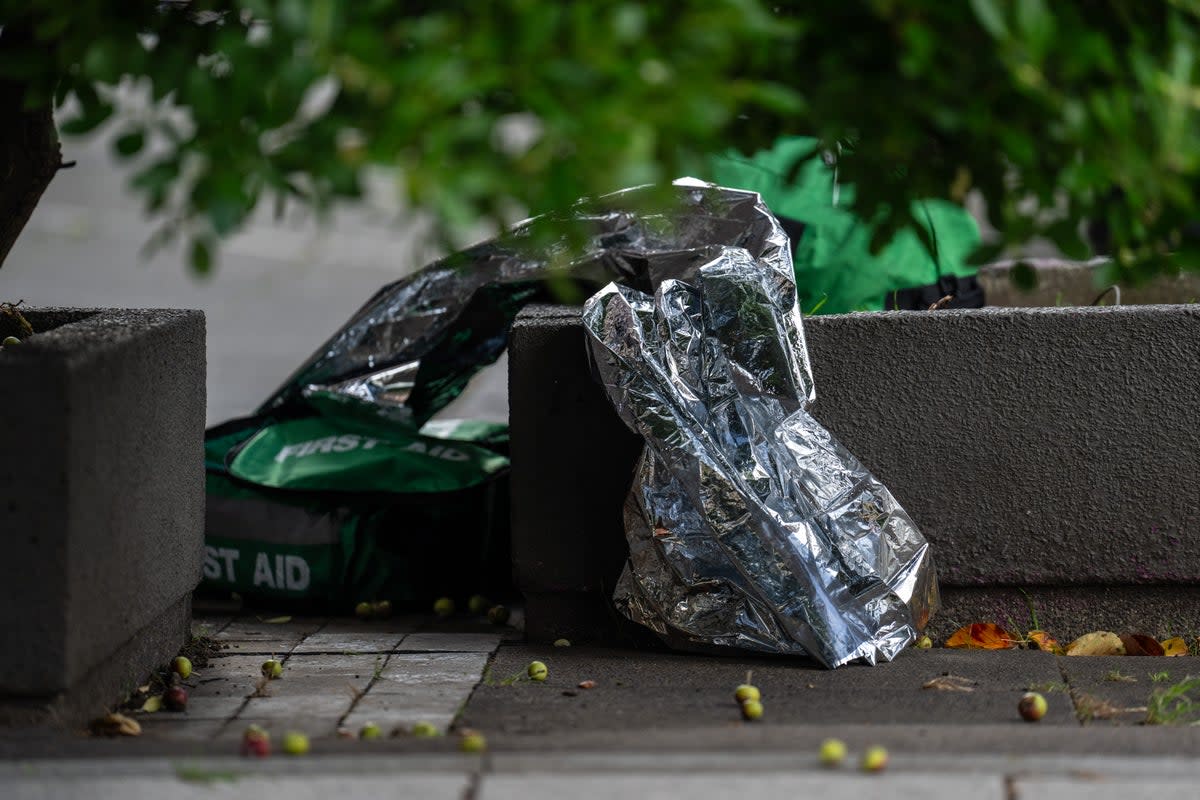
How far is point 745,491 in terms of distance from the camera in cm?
340

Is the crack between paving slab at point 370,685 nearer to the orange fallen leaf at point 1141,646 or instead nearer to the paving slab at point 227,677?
the paving slab at point 227,677

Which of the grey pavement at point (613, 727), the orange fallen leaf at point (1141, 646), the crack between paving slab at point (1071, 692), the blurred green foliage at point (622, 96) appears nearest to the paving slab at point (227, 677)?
the grey pavement at point (613, 727)

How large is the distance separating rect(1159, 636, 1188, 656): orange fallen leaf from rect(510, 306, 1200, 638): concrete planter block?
0.17 m

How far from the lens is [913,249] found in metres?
4.59

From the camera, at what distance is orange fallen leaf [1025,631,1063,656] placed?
3.73 metres

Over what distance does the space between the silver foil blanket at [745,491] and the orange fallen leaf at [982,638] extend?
0.26 m

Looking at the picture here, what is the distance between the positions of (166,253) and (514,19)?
15.4 metres

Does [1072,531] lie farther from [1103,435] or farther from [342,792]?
[342,792]

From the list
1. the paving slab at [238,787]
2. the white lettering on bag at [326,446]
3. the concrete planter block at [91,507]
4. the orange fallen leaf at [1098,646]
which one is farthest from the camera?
the white lettering on bag at [326,446]

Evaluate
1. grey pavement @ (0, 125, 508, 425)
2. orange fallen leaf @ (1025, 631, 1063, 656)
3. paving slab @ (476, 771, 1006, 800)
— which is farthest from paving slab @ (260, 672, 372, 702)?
grey pavement @ (0, 125, 508, 425)

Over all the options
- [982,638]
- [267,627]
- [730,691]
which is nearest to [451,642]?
[267,627]

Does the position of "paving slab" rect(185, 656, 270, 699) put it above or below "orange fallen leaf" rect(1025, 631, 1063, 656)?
below

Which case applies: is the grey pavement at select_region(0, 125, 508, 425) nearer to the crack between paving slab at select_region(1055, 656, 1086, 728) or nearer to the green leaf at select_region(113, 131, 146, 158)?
the crack between paving slab at select_region(1055, 656, 1086, 728)

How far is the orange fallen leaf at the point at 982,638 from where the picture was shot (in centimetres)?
375
